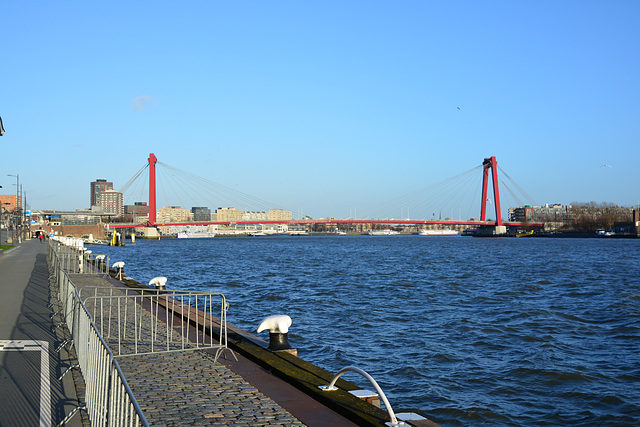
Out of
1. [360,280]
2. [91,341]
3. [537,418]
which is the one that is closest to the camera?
[91,341]

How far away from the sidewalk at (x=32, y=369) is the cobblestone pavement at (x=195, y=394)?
811 millimetres

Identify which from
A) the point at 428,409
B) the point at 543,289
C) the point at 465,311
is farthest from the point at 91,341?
the point at 543,289

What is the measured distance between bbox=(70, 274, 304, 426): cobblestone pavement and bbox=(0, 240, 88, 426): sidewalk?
811 millimetres

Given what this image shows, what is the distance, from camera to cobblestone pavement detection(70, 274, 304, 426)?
5.86m

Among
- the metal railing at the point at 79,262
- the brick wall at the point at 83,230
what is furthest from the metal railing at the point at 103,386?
the brick wall at the point at 83,230

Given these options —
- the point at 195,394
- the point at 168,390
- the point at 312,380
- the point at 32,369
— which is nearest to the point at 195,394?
the point at 195,394

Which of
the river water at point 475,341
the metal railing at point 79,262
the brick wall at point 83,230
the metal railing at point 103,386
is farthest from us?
the brick wall at point 83,230

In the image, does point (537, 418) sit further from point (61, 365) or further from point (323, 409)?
point (61, 365)

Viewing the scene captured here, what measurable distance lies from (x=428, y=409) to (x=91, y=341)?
534cm

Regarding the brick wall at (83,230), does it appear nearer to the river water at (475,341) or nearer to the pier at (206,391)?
the river water at (475,341)

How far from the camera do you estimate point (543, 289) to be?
26609mm

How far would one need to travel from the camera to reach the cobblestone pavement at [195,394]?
586 centimetres

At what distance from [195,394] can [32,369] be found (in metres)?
2.73

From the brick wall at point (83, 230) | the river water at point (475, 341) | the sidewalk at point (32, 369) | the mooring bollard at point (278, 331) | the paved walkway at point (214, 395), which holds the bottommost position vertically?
the river water at point (475, 341)
